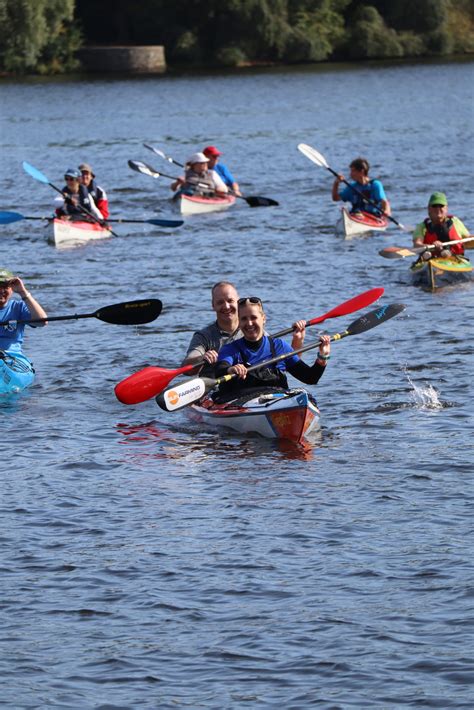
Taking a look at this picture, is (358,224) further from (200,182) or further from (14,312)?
(14,312)

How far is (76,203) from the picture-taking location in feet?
83.4

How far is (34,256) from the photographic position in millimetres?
24781

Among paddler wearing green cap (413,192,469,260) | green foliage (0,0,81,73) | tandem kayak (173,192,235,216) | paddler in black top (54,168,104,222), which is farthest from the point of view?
green foliage (0,0,81,73)

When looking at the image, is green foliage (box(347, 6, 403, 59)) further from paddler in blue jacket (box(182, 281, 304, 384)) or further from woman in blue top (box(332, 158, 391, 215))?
paddler in blue jacket (box(182, 281, 304, 384))

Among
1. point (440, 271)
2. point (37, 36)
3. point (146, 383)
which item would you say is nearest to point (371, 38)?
point (37, 36)

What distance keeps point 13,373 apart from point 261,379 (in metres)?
3.03

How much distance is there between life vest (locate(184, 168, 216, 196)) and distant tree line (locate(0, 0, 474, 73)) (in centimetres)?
4620

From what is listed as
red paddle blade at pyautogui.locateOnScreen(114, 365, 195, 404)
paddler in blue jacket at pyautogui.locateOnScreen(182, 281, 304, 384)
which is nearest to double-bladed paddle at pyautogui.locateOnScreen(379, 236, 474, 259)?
paddler in blue jacket at pyautogui.locateOnScreen(182, 281, 304, 384)

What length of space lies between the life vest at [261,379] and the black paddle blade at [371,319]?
1.25 m

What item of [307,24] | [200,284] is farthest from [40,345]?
[307,24]

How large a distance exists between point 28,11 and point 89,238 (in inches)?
1824

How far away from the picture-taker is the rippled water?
8195 millimetres

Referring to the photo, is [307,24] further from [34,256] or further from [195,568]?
[195,568]

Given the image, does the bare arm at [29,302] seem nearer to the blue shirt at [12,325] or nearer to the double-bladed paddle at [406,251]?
the blue shirt at [12,325]
